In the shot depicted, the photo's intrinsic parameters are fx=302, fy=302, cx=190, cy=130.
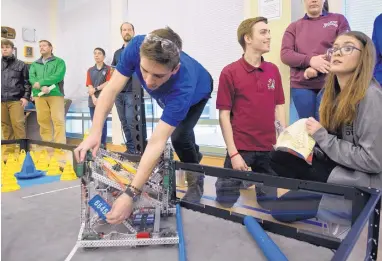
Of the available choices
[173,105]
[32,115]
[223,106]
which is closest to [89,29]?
[32,115]

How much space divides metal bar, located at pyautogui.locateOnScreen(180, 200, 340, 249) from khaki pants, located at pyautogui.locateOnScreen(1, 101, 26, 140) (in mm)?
2992

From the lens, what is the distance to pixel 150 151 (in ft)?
3.49

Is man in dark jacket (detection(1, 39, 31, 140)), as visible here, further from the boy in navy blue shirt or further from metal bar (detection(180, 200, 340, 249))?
metal bar (detection(180, 200, 340, 249))

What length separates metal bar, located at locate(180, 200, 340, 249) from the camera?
1.13 metres

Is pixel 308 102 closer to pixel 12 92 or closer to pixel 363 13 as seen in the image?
pixel 363 13

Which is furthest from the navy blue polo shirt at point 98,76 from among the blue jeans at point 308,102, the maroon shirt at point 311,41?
the blue jeans at point 308,102

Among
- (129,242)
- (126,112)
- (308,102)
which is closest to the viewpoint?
(129,242)

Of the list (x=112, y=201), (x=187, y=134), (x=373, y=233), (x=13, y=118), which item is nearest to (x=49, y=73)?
(x=13, y=118)

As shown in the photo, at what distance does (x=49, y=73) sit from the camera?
11.7ft

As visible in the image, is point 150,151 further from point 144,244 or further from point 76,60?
point 76,60

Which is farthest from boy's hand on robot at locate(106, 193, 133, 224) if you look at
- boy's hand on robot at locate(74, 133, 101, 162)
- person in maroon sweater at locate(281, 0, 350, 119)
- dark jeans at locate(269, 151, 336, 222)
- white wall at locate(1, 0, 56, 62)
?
white wall at locate(1, 0, 56, 62)

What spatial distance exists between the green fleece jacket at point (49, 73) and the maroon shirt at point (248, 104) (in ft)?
8.42

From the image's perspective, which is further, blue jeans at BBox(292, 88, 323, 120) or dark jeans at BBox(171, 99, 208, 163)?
blue jeans at BBox(292, 88, 323, 120)

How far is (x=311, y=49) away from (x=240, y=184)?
1.04 metres
